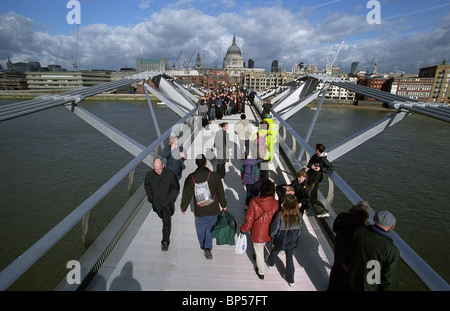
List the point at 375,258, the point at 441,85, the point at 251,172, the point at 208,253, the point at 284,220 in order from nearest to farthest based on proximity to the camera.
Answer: the point at 375,258 < the point at 284,220 < the point at 208,253 < the point at 251,172 < the point at 441,85

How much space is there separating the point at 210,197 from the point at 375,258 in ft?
5.80

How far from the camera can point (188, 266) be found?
116 inches

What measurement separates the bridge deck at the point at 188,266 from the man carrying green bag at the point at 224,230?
220mm

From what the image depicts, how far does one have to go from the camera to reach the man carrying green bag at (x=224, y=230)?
3.10m

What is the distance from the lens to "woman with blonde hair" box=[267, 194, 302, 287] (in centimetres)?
249

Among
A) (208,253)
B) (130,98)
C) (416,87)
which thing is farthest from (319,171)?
(416,87)

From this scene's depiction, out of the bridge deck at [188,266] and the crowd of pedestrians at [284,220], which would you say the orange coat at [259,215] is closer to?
the crowd of pedestrians at [284,220]

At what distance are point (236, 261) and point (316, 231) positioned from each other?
53.1 inches

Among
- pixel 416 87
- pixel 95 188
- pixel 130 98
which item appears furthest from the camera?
pixel 130 98

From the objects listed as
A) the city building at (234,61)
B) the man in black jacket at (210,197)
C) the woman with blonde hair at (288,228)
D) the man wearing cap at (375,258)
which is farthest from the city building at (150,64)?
the man wearing cap at (375,258)

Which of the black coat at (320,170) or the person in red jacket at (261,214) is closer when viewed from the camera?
the person in red jacket at (261,214)

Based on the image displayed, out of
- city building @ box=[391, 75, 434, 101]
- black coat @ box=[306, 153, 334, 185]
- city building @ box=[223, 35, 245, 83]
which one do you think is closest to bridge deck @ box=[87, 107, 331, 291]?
black coat @ box=[306, 153, 334, 185]

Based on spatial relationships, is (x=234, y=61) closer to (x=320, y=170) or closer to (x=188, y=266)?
(x=320, y=170)
